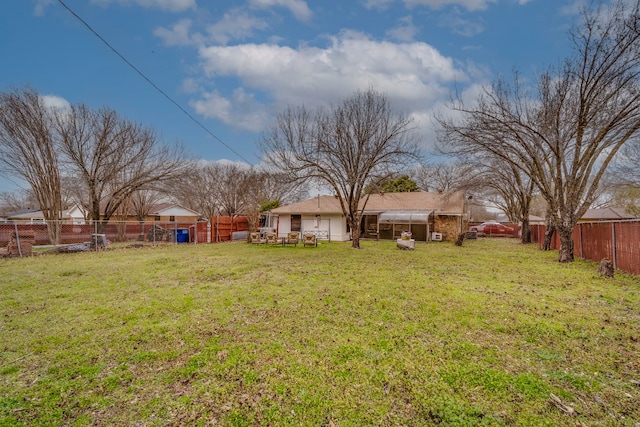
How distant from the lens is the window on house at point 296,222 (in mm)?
24312

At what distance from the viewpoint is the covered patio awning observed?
2252 centimetres

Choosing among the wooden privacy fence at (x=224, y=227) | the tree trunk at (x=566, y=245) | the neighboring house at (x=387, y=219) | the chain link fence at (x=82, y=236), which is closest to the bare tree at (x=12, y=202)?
the chain link fence at (x=82, y=236)

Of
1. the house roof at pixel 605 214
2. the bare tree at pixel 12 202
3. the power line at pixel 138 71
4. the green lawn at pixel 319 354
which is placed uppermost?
the power line at pixel 138 71

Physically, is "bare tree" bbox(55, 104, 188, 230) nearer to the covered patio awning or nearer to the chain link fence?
the chain link fence

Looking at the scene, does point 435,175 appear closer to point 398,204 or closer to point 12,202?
point 398,204

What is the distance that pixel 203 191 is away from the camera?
34.4 meters

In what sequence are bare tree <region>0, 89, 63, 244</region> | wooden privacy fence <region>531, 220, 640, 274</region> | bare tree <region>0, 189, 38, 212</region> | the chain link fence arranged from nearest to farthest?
wooden privacy fence <region>531, 220, 640, 274</region> → the chain link fence → bare tree <region>0, 89, 63, 244</region> → bare tree <region>0, 189, 38, 212</region>

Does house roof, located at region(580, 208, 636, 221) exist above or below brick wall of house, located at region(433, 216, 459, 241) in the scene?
above

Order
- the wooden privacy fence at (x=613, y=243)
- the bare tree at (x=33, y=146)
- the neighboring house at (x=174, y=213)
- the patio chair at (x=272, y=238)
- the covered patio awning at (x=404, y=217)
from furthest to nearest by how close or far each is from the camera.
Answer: the neighboring house at (x=174, y=213)
the covered patio awning at (x=404, y=217)
the patio chair at (x=272, y=238)
the bare tree at (x=33, y=146)
the wooden privacy fence at (x=613, y=243)

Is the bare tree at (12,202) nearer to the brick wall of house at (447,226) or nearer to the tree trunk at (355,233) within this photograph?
the tree trunk at (355,233)

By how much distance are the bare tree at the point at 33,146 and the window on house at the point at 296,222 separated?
14.8 metres

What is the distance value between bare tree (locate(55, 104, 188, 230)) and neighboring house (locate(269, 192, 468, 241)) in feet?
29.8

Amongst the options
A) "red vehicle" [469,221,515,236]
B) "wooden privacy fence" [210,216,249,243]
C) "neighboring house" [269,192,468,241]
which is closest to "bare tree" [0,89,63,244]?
"wooden privacy fence" [210,216,249,243]

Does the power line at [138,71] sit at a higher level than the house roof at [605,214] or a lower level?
higher
